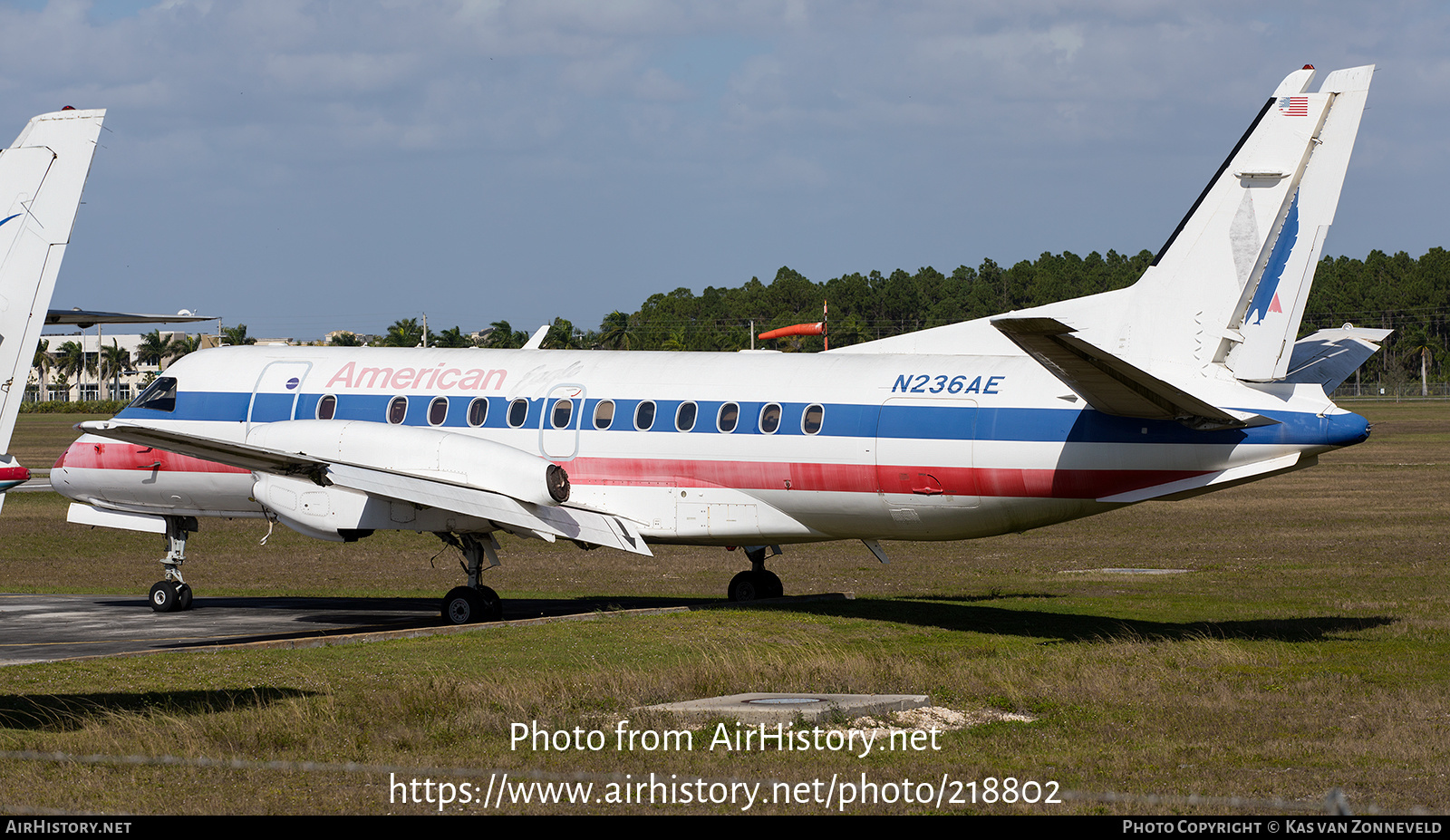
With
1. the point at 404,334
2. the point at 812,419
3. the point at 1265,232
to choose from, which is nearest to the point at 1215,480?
the point at 1265,232

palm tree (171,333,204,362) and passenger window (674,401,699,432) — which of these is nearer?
passenger window (674,401,699,432)

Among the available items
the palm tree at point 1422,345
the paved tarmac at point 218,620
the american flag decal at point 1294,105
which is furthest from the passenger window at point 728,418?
the palm tree at point 1422,345

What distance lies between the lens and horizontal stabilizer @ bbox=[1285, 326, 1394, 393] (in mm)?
19469

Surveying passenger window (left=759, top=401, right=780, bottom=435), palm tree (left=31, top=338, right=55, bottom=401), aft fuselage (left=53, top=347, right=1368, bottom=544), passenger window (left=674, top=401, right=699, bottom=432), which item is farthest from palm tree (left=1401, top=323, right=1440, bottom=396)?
passenger window (left=674, top=401, right=699, bottom=432)

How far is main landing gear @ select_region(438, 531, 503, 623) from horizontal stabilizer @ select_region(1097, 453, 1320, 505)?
9451 mm

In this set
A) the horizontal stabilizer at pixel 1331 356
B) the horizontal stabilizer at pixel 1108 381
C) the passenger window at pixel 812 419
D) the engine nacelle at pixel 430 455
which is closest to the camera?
the horizontal stabilizer at pixel 1108 381

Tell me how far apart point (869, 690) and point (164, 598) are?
552 inches

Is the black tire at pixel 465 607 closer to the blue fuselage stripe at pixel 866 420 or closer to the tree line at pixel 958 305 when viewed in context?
the blue fuselage stripe at pixel 866 420

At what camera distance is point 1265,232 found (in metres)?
18.8

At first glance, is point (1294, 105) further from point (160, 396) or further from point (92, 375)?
point (92, 375)

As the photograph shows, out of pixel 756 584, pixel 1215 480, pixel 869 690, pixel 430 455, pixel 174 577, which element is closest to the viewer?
pixel 869 690

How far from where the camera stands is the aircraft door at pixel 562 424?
75.2ft

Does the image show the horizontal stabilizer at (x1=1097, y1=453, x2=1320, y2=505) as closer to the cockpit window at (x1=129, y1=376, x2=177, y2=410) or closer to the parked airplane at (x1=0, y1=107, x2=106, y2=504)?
Result: the parked airplane at (x1=0, y1=107, x2=106, y2=504)

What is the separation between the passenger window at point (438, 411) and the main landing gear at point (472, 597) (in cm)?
195
